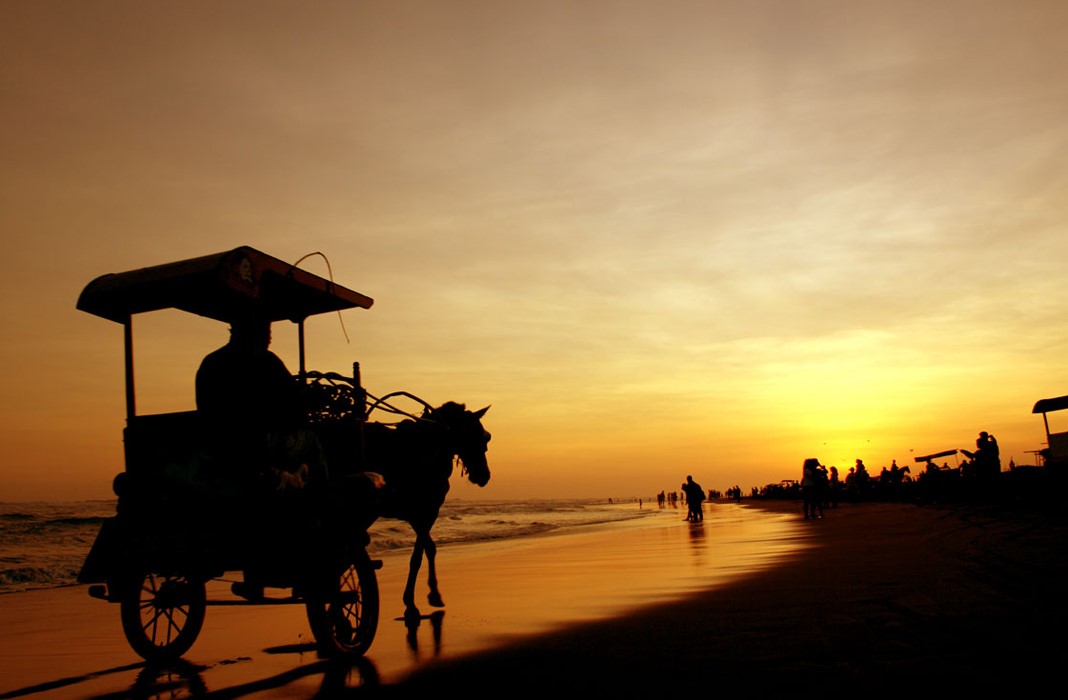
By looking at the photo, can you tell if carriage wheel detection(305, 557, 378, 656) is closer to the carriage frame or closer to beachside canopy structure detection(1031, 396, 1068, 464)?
the carriage frame

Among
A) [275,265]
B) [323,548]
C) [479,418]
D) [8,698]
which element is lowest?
[8,698]

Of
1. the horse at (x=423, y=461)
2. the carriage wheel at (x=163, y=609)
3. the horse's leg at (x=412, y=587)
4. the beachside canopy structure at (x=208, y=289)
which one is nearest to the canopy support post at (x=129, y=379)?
the beachside canopy structure at (x=208, y=289)

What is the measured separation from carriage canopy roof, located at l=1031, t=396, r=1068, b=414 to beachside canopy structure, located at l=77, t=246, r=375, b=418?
28435mm

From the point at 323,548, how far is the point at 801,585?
5908 millimetres

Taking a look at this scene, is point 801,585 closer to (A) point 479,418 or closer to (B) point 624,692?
(A) point 479,418

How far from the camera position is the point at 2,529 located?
41.0 m

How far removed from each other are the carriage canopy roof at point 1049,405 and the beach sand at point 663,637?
59.9ft

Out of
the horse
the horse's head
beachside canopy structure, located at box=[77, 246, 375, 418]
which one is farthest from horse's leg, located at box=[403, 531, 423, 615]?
beachside canopy structure, located at box=[77, 246, 375, 418]

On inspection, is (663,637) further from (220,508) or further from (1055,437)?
(1055,437)

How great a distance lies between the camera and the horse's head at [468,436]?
1088 cm

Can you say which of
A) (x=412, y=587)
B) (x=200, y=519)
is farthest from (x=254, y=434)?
(x=412, y=587)

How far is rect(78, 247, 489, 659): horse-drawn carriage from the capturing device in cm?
686

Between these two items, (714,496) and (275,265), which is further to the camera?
(714,496)

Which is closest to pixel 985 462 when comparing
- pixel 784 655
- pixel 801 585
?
pixel 801 585
